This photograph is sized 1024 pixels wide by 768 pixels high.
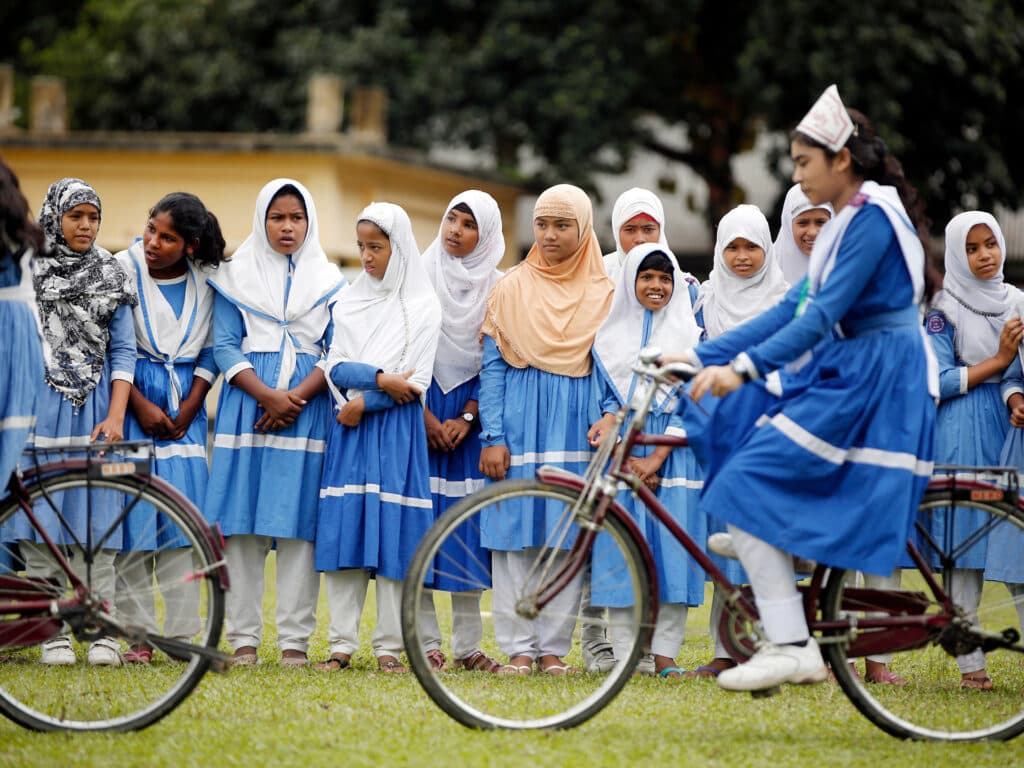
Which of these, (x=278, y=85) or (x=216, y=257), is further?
(x=278, y=85)

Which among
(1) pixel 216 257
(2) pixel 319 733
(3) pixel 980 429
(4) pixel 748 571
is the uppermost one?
(1) pixel 216 257

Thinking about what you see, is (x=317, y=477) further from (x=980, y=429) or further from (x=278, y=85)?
(x=278, y=85)

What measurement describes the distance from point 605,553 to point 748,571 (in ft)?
1.52

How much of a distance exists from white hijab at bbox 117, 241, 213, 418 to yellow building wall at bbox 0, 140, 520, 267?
12.7 meters

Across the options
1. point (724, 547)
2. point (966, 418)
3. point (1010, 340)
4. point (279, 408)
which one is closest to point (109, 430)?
point (279, 408)

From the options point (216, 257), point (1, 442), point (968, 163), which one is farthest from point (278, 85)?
point (1, 442)

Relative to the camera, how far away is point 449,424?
6812mm

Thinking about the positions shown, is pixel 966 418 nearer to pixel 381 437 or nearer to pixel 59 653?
pixel 381 437

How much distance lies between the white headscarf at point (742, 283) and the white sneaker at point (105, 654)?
2.88 metres

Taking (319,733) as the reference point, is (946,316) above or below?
above

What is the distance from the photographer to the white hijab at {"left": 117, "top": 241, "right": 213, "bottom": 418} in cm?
668

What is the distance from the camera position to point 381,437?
21.5ft

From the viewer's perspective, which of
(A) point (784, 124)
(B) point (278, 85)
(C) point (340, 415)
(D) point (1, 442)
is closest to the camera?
(D) point (1, 442)

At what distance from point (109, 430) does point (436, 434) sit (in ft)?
4.61
